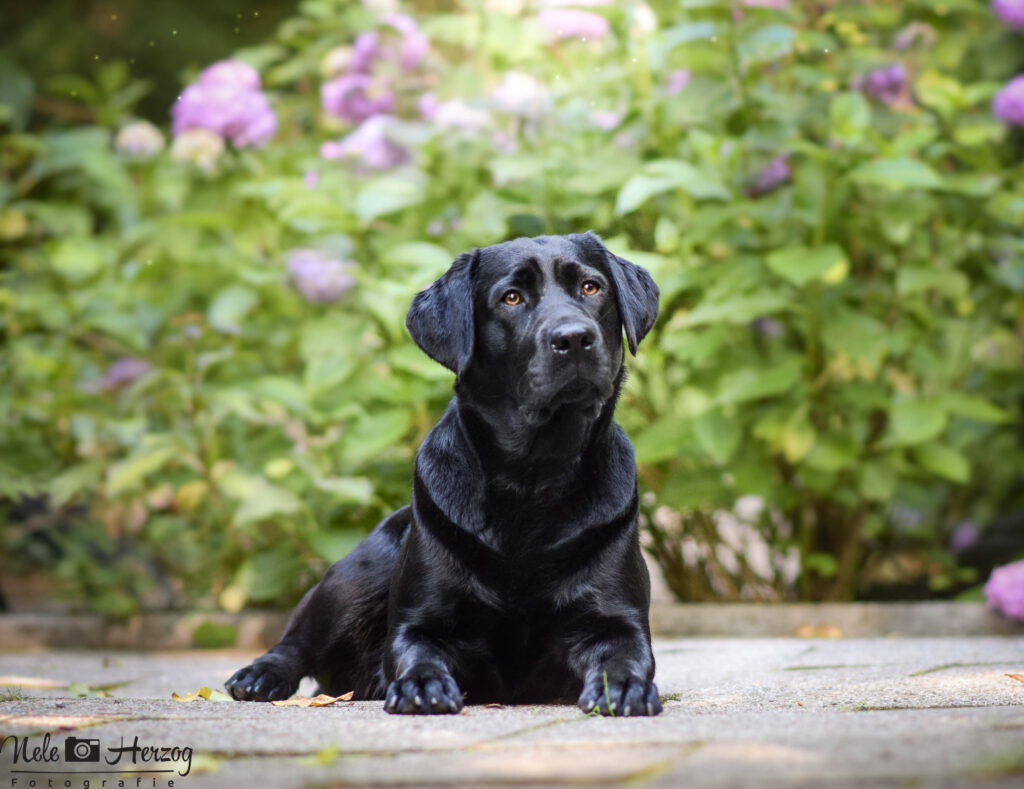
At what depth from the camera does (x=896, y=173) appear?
4.17 m

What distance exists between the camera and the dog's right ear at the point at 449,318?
2.90 metres

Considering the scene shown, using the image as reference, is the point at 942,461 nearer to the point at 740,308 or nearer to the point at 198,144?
the point at 740,308

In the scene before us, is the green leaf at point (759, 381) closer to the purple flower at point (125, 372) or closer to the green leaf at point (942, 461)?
the green leaf at point (942, 461)

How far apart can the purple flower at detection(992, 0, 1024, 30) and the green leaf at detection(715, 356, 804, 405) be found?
1.84 m

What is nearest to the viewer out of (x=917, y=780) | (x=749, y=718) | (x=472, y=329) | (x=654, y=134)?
(x=917, y=780)

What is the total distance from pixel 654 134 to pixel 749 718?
321 cm

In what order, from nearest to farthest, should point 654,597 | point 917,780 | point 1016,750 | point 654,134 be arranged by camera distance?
point 917,780 < point 1016,750 < point 654,134 < point 654,597

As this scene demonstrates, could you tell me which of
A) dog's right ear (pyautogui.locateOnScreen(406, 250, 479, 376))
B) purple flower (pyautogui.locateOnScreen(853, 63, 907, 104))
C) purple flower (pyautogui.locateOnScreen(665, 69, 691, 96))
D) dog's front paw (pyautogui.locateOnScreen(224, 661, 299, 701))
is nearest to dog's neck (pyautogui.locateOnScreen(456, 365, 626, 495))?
dog's right ear (pyautogui.locateOnScreen(406, 250, 479, 376))

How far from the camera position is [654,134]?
485cm

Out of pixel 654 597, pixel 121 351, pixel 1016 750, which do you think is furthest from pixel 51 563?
pixel 1016 750

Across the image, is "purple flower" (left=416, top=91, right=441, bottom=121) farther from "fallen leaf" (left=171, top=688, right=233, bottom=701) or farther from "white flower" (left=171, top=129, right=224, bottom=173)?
"fallen leaf" (left=171, top=688, right=233, bottom=701)

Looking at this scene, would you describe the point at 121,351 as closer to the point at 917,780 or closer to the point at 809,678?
the point at 809,678

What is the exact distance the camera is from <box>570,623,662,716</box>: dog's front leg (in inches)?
91.0

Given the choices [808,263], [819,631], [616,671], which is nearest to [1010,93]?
[808,263]
